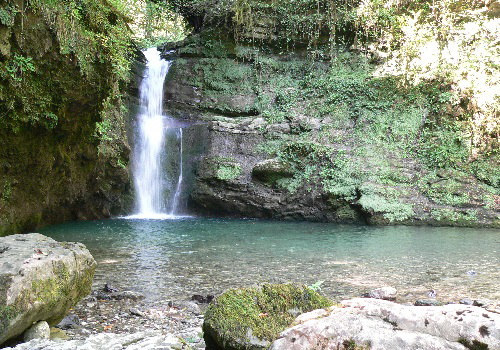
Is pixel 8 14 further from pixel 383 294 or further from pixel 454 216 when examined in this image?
pixel 454 216

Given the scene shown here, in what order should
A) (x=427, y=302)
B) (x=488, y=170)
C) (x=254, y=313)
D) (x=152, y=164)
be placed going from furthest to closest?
(x=152, y=164), (x=488, y=170), (x=427, y=302), (x=254, y=313)

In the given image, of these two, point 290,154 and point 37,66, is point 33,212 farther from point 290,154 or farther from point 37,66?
point 290,154

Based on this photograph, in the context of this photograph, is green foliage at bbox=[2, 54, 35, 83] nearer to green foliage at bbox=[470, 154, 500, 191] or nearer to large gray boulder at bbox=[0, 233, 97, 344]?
large gray boulder at bbox=[0, 233, 97, 344]

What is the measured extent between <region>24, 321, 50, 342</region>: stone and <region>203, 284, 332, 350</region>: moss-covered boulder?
1.46 m

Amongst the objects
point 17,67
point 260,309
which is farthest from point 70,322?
point 17,67

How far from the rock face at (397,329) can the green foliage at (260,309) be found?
1036mm

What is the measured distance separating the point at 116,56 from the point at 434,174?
11769 millimetres

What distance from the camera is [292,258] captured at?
25.2ft

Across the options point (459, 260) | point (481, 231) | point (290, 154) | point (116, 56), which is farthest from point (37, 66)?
point (481, 231)

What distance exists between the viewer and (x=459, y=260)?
7.65 meters

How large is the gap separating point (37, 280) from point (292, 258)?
510cm

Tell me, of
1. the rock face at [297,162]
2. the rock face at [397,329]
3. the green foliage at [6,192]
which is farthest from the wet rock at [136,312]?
the rock face at [297,162]

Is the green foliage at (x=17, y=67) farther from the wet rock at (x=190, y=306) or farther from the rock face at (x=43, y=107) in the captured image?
the wet rock at (x=190, y=306)

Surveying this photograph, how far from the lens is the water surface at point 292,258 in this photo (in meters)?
5.73
